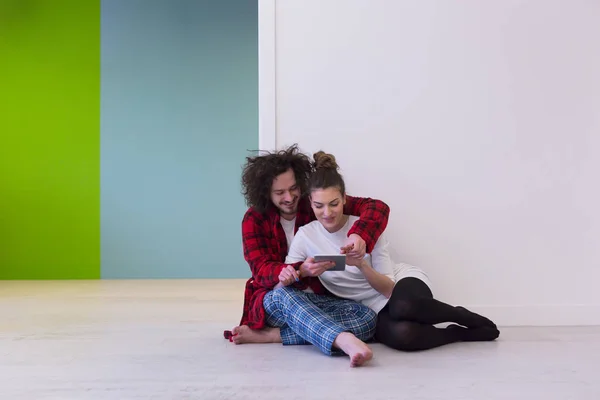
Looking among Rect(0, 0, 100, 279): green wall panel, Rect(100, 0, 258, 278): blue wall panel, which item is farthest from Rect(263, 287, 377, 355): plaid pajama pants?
Rect(0, 0, 100, 279): green wall panel

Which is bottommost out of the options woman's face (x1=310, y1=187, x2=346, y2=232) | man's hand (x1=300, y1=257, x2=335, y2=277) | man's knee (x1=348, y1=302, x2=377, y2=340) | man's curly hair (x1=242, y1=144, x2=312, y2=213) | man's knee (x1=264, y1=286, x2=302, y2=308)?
man's knee (x1=348, y1=302, x2=377, y2=340)

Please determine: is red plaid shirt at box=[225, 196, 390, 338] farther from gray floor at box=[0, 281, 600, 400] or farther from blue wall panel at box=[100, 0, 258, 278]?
blue wall panel at box=[100, 0, 258, 278]

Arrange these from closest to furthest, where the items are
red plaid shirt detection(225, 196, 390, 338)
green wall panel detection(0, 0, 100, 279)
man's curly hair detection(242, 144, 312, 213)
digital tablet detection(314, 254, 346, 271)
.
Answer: digital tablet detection(314, 254, 346, 271) → red plaid shirt detection(225, 196, 390, 338) → man's curly hair detection(242, 144, 312, 213) → green wall panel detection(0, 0, 100, 279)

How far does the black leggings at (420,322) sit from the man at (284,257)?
117 millimetres

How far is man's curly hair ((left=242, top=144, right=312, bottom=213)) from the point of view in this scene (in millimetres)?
2473

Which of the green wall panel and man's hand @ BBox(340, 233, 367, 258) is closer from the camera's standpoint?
man's hand @ BBox(340, 233, 367, 258)

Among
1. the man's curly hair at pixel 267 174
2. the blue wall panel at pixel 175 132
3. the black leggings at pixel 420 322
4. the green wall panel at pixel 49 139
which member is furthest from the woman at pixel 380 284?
the green wall panel at pixel 49 139

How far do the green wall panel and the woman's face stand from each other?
360 cm

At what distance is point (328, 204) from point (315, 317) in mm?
414

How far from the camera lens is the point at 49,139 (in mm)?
5387

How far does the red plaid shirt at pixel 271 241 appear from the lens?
2.35m

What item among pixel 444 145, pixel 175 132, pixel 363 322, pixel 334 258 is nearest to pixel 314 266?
pixel 334 258

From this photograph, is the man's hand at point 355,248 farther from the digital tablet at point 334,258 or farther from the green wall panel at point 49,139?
the green wall panel at point 49,139

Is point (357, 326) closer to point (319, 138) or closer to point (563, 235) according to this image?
point (319, 138)
